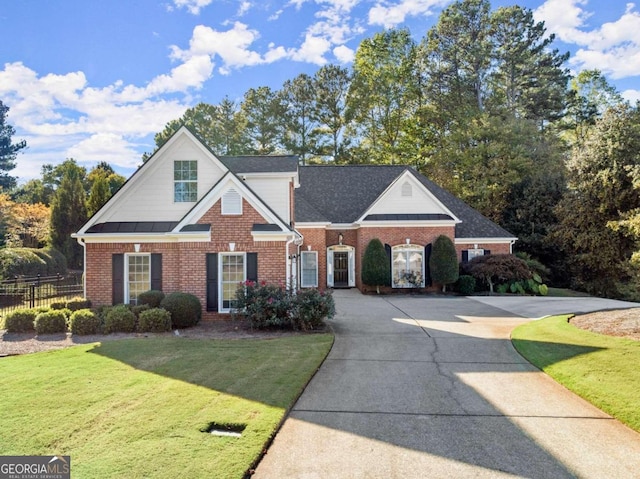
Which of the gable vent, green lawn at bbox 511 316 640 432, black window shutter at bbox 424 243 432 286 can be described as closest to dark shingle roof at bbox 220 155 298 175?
the gable vent

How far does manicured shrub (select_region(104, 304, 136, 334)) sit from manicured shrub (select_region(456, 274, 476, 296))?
55.6ft

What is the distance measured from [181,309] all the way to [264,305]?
8.58ft

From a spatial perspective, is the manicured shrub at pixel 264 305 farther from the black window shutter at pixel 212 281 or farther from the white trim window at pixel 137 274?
the white trim window at pixel 137 274

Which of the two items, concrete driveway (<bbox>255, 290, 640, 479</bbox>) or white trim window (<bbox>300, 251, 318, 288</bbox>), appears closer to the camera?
concrete driveway (<bbox>255, 290, 640, 479</bbox>)

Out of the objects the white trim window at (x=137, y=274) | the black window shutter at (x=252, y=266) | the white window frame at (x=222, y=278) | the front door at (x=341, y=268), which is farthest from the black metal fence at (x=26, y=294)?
the front door at (x=341, y=268)

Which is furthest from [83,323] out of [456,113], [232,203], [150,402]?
[456,113]

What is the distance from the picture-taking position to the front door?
24.7m

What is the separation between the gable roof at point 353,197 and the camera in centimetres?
2483

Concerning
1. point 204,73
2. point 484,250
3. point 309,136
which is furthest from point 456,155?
point 204,73

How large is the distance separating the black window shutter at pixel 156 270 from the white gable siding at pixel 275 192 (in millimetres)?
5034

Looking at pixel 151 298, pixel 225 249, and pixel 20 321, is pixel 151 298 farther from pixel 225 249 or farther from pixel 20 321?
pixel 20 321

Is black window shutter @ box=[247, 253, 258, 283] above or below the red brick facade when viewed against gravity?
below

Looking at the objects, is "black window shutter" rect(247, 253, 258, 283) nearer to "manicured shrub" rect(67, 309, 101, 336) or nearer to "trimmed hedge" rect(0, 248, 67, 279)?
"manicured shrub" rect(67, 309, 101, 336)

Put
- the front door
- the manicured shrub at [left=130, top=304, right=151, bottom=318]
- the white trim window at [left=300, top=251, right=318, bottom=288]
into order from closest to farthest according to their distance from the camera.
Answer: the manicured shrub at [left=130, top=304, right=151, bottom=318] < the white trim window at [left=300, top=251, right=318, bottom=288] < the front door
